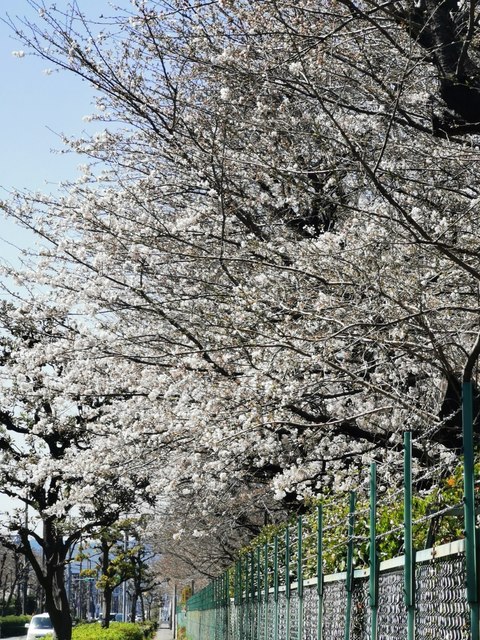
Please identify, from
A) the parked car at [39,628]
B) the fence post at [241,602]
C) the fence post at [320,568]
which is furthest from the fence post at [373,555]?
the parked car at [39,628]

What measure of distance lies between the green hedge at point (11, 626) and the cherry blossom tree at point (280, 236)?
4631cm

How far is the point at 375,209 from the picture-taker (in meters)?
8.70

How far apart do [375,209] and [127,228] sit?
2.43m

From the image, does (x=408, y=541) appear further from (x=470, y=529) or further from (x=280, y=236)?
(x=280, y=236)

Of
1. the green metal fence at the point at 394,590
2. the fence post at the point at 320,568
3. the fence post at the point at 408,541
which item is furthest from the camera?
the fence post at the point at 320,568

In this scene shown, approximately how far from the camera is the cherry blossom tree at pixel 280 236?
25.5 feet

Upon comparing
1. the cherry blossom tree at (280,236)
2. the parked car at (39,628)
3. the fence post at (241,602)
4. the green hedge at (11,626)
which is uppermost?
the cherry blossom tree at (280,236)

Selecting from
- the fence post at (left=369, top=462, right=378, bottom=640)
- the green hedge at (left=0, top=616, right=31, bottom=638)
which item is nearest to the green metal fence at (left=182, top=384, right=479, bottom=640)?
the fence post at (left=369, top=462, right=378, bottom=640)

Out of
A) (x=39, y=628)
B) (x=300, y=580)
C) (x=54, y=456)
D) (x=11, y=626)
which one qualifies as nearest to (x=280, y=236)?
(x=300, y=580)

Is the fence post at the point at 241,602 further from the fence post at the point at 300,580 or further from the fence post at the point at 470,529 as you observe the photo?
the fence post at the point at 470,529

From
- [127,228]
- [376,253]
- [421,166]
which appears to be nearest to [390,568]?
[376,253]

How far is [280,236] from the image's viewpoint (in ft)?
34.2

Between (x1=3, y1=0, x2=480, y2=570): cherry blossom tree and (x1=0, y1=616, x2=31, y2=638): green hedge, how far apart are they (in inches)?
1823

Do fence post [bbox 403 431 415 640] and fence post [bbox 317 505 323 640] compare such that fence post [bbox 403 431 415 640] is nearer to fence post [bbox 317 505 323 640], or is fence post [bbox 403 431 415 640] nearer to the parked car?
fence post [bbox 317 505 323 640]
